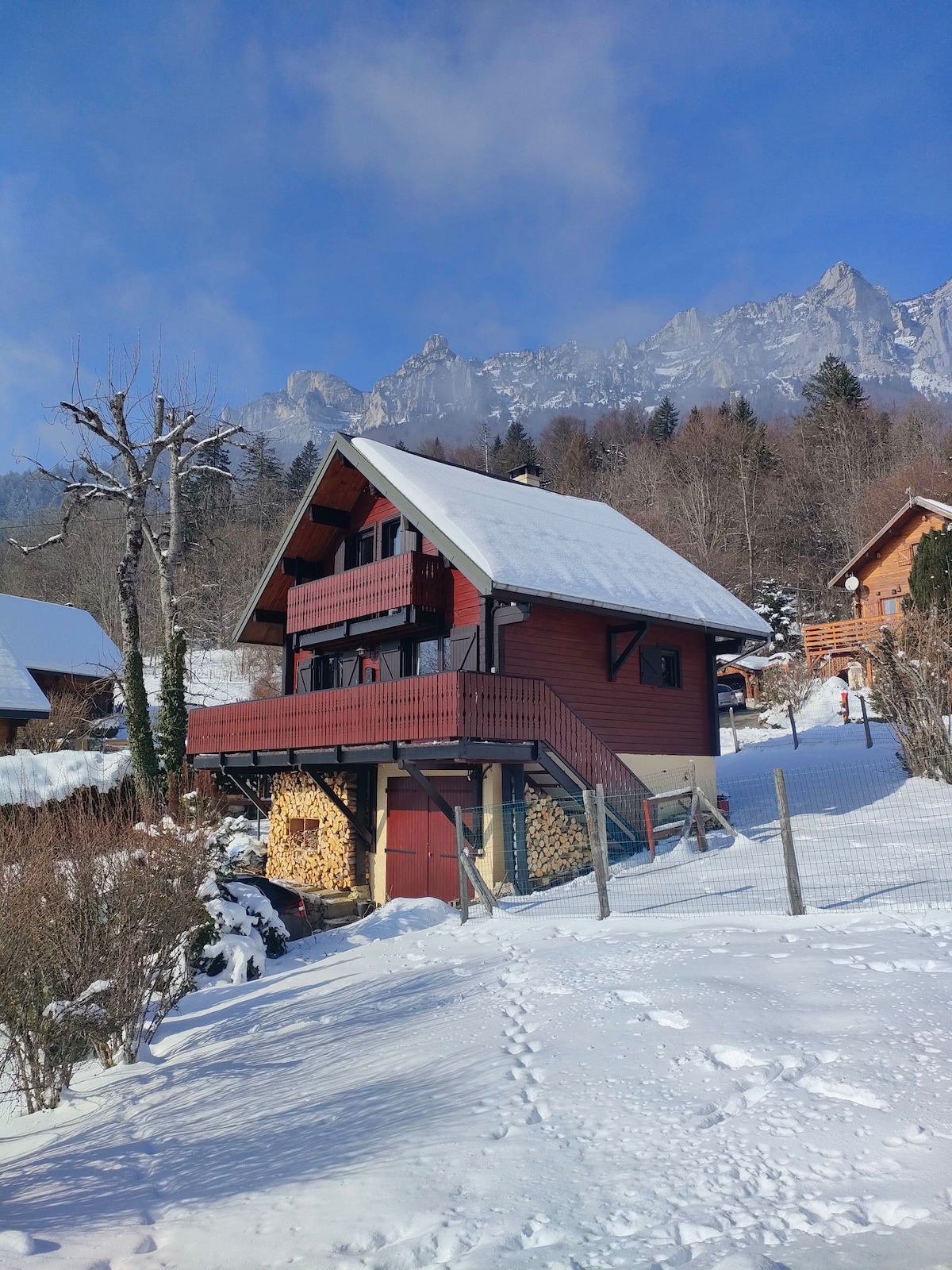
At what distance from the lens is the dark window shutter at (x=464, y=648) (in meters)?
17.0

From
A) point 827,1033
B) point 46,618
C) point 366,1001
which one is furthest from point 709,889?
point 46,618

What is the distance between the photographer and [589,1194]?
4.23 m

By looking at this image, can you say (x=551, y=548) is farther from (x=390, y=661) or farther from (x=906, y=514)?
(x=906, y=514)

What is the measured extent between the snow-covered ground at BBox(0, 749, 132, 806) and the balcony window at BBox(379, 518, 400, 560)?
827cm

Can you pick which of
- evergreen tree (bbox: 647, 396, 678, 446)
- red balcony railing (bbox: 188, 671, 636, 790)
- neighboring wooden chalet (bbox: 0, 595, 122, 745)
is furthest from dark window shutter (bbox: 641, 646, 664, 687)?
evergreen tree (bbox: 647, 396, 678, 446)

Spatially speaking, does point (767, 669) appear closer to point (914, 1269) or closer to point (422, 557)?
point (422, 557)

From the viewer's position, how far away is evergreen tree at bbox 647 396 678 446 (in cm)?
6994

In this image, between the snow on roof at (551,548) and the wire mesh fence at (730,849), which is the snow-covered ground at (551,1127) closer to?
the wire mesh fence at (730,849)

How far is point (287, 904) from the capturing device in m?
15.5

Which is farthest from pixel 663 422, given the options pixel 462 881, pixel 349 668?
pixel 462 881

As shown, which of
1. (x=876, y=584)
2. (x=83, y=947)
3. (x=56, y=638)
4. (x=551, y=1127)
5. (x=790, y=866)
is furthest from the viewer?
(x=876, y=584)

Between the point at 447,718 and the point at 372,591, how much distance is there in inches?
180

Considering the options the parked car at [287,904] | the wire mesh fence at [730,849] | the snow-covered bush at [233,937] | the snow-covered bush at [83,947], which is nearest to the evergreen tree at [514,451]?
the wire mesh fence at [730,849]

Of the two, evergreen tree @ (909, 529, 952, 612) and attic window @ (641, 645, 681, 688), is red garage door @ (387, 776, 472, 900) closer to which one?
attic window @ (641, 645, 681, 688)
